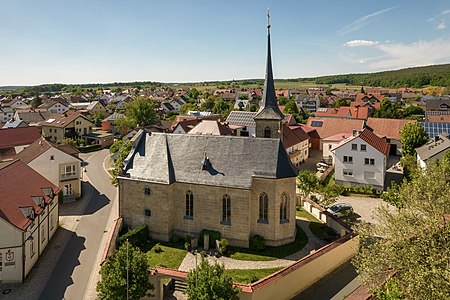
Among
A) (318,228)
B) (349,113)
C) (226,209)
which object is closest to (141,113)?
(349,113)

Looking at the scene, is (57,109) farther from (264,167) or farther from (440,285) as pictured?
(440,285)

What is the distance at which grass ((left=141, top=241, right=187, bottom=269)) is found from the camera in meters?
30.5

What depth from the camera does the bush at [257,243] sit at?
3259cm

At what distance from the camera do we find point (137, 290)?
22.9 metres

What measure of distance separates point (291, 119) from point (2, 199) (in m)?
69.2

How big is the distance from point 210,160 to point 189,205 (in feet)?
16.2

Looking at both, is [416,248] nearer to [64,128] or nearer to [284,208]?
[284,208]

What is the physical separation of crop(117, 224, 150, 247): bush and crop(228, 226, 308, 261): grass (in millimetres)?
8616

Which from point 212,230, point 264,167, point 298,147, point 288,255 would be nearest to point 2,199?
point 212,230

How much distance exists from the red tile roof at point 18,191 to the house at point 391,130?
218 ft

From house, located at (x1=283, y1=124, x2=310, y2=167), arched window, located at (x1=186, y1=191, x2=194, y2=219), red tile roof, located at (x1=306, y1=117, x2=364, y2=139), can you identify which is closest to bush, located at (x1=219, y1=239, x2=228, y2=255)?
arched window, located at (x1=186, y1=191, x2=194, y2=219)

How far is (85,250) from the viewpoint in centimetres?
3378

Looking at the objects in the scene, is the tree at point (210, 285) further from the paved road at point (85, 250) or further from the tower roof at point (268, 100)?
the tower roof at point (268, 100)

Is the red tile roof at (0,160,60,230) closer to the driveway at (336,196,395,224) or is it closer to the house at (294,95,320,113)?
the driveway at (336,196,395,224)
